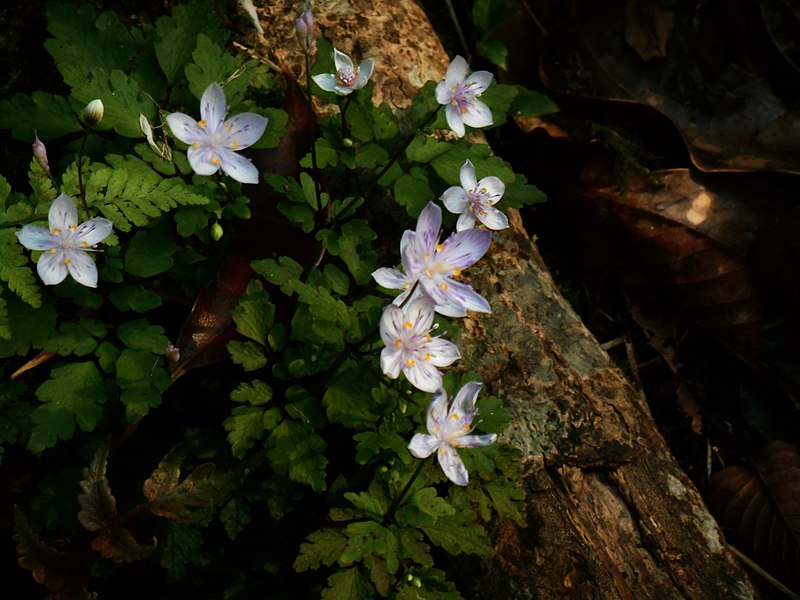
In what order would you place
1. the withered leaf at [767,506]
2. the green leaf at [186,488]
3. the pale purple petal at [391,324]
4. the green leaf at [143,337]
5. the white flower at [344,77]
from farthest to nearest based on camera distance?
the withered leaf at [767,506], the white flower at [344,77], the green leaf at [143,337], the green leaf at [186,488], the pale purple petal at [391,324]

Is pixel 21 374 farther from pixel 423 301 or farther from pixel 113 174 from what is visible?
pixel 423 301

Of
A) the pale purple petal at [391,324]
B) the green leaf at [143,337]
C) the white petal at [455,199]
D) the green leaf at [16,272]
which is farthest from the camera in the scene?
the white petal at [455,199]

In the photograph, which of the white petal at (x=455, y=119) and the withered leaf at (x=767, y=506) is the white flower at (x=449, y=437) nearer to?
the white petal at (x=455, y=119)

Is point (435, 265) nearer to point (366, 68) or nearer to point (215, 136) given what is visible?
point (215, 136)

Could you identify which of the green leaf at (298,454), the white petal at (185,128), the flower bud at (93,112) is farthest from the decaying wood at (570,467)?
the flower bud at (93,112)

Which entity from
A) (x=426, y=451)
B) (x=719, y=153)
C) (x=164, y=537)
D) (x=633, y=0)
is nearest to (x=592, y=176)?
(x=719, y=153)

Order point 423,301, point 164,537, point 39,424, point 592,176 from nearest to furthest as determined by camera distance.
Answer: point 423,301
point 39,424
point 164,537
point 592,176

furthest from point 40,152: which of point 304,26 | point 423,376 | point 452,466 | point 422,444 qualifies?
point 452,466

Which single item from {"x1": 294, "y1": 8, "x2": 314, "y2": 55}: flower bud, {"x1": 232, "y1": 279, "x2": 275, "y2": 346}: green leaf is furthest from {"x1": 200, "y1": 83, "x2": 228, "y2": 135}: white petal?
{"x1": 232, "y1": 279, "x2": 275, "y2": 346}: green leaf
